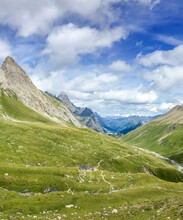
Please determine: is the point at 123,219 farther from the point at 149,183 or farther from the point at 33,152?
the point at 33,152

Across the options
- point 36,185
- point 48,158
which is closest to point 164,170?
point 48,158

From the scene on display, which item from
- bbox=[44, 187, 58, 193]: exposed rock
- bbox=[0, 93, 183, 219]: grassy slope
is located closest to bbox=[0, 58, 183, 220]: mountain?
bbox=[0, 93, 183, 219]: grassy slope

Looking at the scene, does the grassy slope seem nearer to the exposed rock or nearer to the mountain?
the mountain

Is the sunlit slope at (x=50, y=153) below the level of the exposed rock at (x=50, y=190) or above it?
above

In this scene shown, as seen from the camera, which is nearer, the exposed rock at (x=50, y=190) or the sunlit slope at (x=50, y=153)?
the exposed rock at (x=50, y=190)

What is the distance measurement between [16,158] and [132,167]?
5341cm

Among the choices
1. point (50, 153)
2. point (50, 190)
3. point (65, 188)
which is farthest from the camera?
point (50, 153)

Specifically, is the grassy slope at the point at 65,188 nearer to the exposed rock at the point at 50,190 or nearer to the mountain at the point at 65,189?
the mountain at the point at 65,189

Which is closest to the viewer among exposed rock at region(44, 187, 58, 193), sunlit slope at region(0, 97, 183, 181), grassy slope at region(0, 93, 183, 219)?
grassy slope at region(0, 93, 183, 219)

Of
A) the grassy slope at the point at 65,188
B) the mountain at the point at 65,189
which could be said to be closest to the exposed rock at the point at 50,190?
the mountain at the point at 65,189

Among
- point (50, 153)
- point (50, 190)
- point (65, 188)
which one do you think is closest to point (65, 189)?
point (65, 188)

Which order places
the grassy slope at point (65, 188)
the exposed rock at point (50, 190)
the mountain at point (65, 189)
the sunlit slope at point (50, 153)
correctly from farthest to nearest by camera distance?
the sunlit slope at point (50, 153)
the exposed rock at point (50, 190)
the grassy slope at point (65, 188)
the mountain at point (65, 189)

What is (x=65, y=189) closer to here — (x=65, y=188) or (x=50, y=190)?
(x=65, y=188)

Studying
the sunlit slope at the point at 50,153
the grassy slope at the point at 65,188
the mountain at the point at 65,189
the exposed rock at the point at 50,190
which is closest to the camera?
the mountain at the point at 65,189
